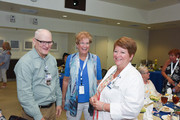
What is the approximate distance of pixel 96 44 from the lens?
26.8 feet

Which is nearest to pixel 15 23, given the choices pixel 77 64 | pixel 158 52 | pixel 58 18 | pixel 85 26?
pixel 58 18

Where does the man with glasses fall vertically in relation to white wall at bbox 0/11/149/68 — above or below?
below

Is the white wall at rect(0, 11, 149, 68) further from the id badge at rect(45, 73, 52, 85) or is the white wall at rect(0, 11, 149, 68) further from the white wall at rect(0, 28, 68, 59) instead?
the id badge at rect(45, 73, 52, 85)

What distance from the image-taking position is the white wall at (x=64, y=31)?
19.5 ft

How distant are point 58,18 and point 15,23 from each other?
180 centimetres

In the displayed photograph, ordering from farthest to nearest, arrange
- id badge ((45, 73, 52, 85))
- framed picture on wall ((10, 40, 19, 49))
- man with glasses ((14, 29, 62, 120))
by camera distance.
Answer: framed picture on wall ((10, 40, 19, 49))
id badge ((45, 73, 52, 85))
man with glasses ((14, 29, 62, 120))

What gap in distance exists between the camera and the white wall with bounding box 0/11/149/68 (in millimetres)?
5948

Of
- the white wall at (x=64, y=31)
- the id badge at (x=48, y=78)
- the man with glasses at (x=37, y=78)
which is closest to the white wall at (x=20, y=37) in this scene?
the white wall at (x=64, y=31)

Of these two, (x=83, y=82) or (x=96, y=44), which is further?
(x=96, y=44)

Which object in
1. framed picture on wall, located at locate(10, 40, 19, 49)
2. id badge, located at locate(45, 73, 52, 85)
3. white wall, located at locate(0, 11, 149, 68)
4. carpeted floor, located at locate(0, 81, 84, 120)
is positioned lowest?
carpeted floor, located at locate(0, 81, 84, 120)

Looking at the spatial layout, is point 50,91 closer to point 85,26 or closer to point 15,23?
point 15,23

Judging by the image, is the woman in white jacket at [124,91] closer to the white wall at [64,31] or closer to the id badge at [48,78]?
the id badge at [48,78]

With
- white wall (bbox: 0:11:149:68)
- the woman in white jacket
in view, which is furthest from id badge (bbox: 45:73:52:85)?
white wall (bbox: 0:11:149:68)

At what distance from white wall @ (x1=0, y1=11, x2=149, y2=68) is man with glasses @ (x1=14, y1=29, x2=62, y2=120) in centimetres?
508
